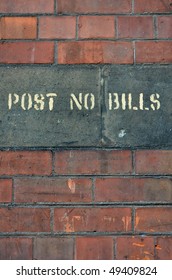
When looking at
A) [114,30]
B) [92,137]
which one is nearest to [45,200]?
[92,137]

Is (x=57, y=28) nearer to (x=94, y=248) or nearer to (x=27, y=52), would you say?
(x=27, y=52)

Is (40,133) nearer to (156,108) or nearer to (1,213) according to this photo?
(1,213)

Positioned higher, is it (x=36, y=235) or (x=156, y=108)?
(x=156, y=108)

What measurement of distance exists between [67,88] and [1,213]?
57 cm

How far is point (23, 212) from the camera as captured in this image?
172cm

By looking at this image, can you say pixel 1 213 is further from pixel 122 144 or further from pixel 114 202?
pixel 122 144

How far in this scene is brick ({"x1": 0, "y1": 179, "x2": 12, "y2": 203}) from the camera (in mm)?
1731

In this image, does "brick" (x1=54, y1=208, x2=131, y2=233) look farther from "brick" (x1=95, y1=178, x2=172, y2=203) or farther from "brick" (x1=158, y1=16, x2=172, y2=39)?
"brick" (x1=158, y1=16, x2=172, y2=39)

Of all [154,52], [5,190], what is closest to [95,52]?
[154,52]

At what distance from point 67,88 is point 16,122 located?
252 millimetres

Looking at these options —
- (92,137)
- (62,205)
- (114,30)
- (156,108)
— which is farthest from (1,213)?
(114,30)

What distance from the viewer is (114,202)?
67.8 inches

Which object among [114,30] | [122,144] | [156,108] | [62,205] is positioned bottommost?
[62,205]

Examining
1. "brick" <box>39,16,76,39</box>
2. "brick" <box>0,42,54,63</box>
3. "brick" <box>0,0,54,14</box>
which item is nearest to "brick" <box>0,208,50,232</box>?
"brick" <box>0,42,54,63</box>
